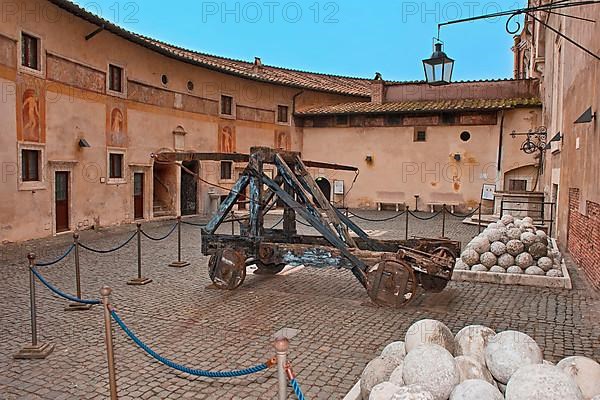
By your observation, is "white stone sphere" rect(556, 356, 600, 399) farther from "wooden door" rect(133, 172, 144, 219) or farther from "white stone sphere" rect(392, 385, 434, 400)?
"wooden door" rect(133, 172, 144, 219)

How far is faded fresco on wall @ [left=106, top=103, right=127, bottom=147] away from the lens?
1719 cm

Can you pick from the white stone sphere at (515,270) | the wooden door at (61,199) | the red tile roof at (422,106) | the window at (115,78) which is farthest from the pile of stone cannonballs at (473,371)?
the red tile roof at (422,106)

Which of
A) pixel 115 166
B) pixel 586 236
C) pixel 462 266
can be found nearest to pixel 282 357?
pixel 462 266

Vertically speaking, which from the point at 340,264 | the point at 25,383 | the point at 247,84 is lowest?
the point at 25,383

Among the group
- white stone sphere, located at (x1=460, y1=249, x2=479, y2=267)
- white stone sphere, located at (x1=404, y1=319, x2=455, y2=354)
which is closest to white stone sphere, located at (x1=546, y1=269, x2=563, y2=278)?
white stone sphere, located at (x1=460, y1=249, x2=479, y2=267)

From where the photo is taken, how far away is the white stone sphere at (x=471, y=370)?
363 cm

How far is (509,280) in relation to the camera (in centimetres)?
888

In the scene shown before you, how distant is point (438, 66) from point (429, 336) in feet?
16.1

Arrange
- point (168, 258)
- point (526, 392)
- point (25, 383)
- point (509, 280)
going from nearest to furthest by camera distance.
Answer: point (526, 392) → point (25, 383) → point (509, 280) → point (168, 258)

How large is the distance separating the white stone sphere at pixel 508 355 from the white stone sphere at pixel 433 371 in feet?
1.30

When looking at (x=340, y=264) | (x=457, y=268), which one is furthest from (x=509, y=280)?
(x=340, y=264)

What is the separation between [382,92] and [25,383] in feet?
78.4

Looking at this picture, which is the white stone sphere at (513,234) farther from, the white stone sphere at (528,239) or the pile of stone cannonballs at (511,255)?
the white stone sphere at (528,239)

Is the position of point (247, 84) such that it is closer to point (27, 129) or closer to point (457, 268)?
point (27, 129)
